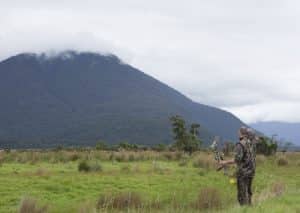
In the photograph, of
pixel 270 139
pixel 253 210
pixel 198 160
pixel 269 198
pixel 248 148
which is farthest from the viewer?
pixel 270 139

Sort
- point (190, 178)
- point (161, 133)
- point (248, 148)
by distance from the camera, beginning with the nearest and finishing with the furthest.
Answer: point (248, 148) < point (190, 178) < point (161, 133)

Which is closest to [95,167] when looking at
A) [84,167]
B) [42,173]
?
[84,167]

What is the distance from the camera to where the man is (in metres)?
18.7

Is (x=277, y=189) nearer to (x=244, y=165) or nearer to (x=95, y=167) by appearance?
(x=244, y=165)

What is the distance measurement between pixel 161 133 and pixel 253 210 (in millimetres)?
148710

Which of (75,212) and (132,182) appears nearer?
(75,212)

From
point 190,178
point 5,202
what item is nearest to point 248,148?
point 5,202

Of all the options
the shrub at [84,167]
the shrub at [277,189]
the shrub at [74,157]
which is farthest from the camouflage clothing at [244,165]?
the shrub at [74,157]

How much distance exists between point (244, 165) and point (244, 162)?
86 mm

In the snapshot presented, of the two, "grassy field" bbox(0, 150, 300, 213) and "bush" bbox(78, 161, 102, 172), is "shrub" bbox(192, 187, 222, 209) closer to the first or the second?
"grassy field" bbox(0, 150, 300, 213)

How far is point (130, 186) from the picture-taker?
2536cm

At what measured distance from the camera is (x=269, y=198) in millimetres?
20797

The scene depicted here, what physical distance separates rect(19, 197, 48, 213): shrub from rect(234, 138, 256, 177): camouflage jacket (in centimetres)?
552

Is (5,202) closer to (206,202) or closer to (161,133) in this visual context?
(206,202)
